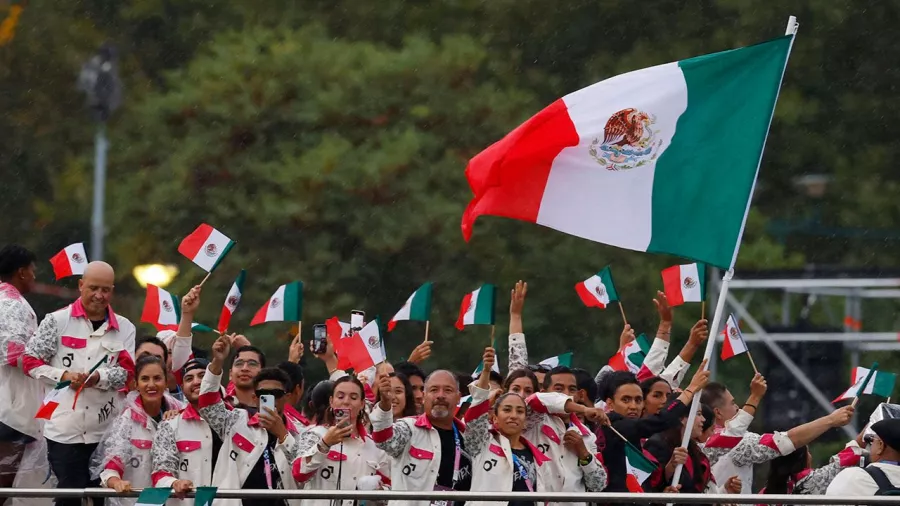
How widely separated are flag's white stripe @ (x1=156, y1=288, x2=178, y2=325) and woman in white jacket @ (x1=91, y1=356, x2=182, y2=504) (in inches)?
93.3

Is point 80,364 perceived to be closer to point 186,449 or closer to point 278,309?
point 186,449

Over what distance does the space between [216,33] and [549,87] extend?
4.01m

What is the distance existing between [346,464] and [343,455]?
2.0 inches

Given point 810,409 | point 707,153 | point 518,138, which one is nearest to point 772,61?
point 707,153

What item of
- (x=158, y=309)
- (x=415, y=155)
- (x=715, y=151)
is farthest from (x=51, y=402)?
(x=415, y=155)

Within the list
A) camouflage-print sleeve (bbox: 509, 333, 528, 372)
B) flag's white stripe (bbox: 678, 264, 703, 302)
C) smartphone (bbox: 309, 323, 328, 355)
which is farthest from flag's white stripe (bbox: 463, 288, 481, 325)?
flag's white stripe (bbox: 678, 264, 703, 302)

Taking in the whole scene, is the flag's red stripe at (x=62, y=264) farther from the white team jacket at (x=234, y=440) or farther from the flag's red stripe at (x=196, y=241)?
the white team jacket at (x=234, y=440)

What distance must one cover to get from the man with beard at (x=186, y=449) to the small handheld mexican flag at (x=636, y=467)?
2155 mm

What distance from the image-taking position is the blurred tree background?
21.9 meters

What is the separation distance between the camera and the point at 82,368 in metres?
10.6

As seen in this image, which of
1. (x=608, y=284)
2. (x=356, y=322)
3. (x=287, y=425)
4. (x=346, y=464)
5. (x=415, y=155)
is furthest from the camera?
(x=415, y=155)

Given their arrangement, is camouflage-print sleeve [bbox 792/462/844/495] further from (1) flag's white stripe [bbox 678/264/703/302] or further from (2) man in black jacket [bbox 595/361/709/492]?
(1) flag's white stripe [bbox 678/264/703/302]

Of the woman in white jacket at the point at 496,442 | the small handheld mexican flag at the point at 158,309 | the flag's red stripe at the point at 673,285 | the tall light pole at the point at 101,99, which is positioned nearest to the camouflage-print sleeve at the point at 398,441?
the woman in white jacket at the point at 496,442

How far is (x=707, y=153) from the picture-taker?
420 inches
